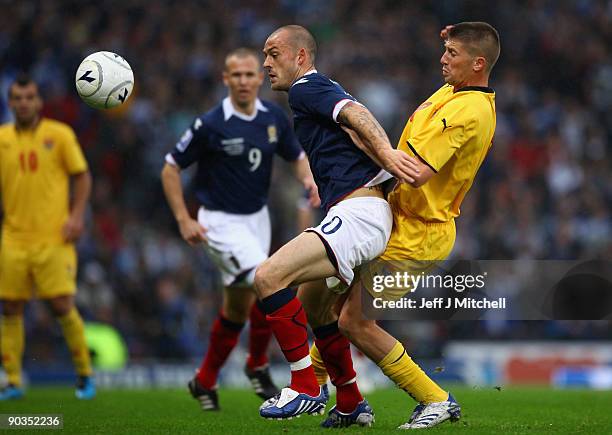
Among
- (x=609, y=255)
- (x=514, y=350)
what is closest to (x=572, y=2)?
(x=609, y=255)

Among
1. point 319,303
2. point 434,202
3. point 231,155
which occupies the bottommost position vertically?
point 319,303

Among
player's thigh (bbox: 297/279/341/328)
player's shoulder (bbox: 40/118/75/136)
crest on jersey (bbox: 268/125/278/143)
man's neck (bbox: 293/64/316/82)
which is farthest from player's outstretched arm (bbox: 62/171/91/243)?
man's neck (bbox: 293/64/316/82)

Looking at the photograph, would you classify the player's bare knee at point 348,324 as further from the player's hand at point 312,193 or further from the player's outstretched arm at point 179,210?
the player's outstretched arm at point 179,210

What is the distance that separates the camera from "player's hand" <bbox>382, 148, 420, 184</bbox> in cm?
568

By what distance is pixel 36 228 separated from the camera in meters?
9.48

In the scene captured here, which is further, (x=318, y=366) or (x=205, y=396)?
(x=205, y=396)

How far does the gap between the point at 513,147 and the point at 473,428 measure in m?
10.7

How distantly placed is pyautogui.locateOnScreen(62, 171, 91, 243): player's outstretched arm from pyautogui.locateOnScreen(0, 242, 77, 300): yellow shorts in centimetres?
18

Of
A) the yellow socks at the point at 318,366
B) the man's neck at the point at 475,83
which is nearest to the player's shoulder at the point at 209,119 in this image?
the yellow socks at the point at 318,366

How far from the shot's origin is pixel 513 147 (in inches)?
639

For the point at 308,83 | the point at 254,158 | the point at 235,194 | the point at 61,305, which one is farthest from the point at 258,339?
the point at 308,83

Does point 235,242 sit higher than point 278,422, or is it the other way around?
point 235,242

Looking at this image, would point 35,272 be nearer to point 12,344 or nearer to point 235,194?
point 12,344

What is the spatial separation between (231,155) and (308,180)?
681mm
